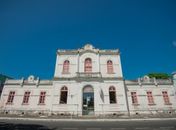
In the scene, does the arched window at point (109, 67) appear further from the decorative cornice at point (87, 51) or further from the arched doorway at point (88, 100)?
the arched doorway at point (88, 100)

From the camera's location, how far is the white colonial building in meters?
21.4

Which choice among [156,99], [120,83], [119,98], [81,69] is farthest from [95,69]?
[156,99]

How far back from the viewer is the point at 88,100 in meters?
22.7

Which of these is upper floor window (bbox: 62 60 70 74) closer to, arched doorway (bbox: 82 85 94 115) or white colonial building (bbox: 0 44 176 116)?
white colonial building (bbox: 0 44 176 116)

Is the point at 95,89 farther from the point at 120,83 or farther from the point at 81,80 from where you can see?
the point at 120,83

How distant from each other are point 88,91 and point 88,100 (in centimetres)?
163

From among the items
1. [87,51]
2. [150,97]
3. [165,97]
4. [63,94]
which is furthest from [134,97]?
[63,94]

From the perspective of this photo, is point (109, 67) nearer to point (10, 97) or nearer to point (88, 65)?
point (88, 65)

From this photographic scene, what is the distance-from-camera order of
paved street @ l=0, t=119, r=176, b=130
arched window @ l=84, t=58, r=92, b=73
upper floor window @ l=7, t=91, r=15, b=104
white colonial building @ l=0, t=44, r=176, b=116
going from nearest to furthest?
paved street @ l=0, t=119, r=176, b=130 → white colonial building @ l=0, t=44, r=176, b=116 → upper floor window @ l=7, t=91, r=15, b=104 → arched window @ l=84, t=58, r=92, b=73

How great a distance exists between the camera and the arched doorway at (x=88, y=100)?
21513 millimetres

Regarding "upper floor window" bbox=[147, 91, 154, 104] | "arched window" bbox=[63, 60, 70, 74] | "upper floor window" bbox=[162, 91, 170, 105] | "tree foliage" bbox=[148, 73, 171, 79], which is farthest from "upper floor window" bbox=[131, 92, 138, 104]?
"tree foliage" bbox=[148, 73, 171, 79]

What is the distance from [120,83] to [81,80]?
265 inches

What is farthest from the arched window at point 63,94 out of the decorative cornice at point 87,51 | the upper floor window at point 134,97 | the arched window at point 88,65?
the upper floor window at point 134,97

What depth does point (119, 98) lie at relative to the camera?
71.7ft
